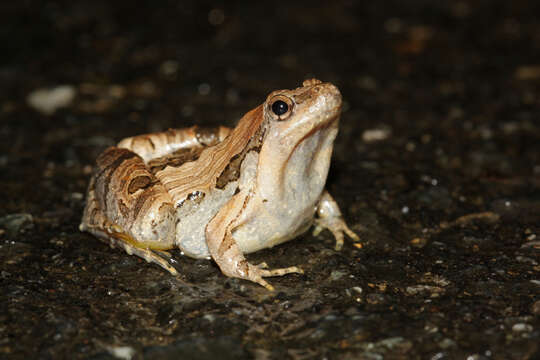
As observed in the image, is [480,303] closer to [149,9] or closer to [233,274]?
[233,274]

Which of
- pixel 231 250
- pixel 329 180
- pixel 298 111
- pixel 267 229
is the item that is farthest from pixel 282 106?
pixel 329 180

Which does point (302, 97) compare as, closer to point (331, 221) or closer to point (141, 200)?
point (331, 221)

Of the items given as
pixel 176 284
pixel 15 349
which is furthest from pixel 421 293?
pixel 15 349

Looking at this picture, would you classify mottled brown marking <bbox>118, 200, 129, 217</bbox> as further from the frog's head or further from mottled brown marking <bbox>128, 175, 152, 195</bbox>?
the frog's head

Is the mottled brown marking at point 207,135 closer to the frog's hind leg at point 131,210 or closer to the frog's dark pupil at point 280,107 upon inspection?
the frog's hind leg at point 131,210

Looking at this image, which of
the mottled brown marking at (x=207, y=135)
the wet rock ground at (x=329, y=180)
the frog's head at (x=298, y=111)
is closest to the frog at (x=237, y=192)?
the frog's head at (x=298, y=111)
